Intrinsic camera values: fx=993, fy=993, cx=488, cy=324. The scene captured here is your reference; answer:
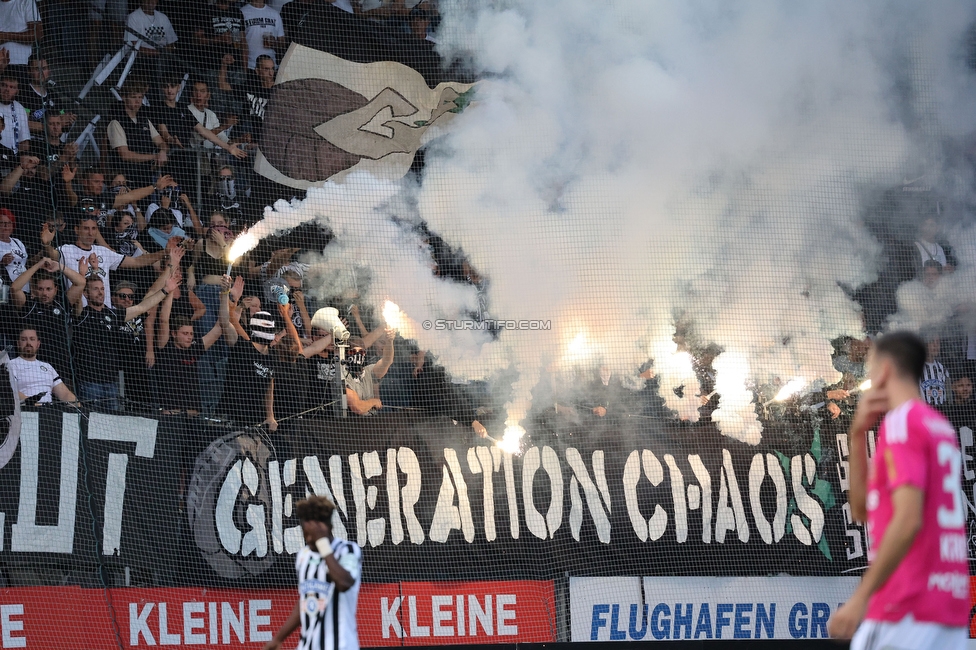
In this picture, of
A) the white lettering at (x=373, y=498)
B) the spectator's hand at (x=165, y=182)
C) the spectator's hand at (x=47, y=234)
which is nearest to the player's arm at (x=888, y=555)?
the white lettering at (x=373, y=498)

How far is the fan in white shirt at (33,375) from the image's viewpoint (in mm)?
7277

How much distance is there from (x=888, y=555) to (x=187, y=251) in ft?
23.0

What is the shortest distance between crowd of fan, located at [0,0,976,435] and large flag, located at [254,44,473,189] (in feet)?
0.47

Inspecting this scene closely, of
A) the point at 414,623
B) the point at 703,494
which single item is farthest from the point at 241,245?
the point at 703,494

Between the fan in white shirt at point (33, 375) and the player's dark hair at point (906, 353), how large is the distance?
6.43 meters

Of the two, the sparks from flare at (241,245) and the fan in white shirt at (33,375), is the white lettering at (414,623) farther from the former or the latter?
the sparks from flare at (241,245)

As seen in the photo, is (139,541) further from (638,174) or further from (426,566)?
(638,174)

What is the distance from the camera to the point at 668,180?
892 cm

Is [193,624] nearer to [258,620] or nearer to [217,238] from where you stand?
[258,620]

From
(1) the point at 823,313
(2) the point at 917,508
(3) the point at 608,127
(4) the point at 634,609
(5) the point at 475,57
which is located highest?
(5) the point at 475,57

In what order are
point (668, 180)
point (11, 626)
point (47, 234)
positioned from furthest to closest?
point (668, 180) → point (47, 234) → point (11, 626)

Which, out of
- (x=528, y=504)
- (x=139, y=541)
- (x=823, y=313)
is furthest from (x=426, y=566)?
(x=823, y=313)

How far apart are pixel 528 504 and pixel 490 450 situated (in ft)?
1.72

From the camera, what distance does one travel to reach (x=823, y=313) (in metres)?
8.61
